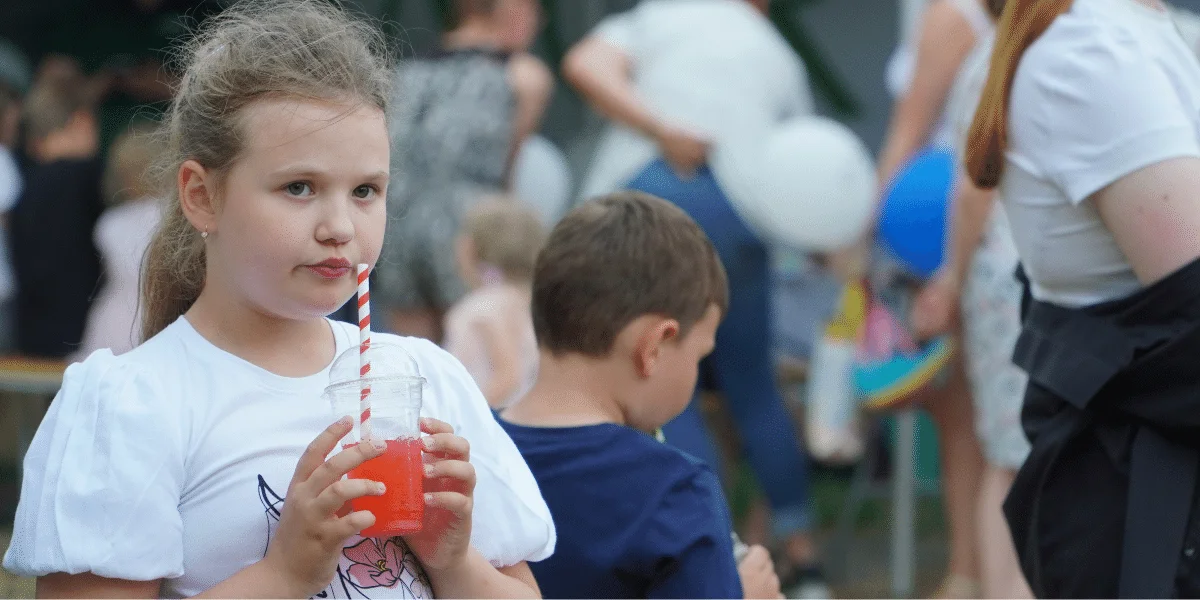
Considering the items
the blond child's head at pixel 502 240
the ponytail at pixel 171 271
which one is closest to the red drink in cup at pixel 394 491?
the ponytail at pixel 171 271

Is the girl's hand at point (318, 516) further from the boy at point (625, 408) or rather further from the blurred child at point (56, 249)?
the blurred child at point (56, 249)

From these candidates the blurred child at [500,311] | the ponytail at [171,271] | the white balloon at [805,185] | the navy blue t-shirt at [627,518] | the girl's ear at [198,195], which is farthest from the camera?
the white balloon at [805,185]

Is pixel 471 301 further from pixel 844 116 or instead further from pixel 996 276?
pixel 844 116

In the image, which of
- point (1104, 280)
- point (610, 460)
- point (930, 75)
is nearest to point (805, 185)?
Answer: point (930, 75)

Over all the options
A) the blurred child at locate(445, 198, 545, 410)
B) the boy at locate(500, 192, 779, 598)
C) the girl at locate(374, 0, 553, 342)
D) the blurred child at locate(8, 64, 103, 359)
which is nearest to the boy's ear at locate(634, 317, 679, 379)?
the boy at locate(500, 192, 779, 598)

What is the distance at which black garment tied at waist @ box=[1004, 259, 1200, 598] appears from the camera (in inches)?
84.2

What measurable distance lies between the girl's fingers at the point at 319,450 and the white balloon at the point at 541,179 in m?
3.87

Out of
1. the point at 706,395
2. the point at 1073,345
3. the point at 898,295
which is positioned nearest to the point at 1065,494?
the point at 1073,345

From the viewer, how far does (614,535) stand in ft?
6.81

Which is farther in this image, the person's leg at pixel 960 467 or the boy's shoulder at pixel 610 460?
the person's leg at pixel 960 467

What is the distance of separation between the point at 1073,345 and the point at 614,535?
0.78 metres

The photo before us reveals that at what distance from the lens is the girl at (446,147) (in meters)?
4.69

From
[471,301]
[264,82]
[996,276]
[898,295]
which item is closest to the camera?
[264,82]

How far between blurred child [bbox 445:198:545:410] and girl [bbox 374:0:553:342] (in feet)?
1.23
